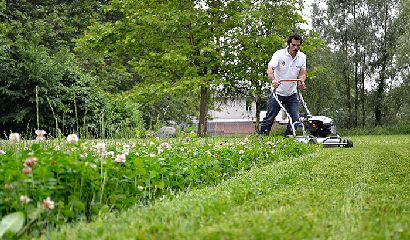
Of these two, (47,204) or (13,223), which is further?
(47,204)

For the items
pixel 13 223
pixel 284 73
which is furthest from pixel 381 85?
pixel 13 223

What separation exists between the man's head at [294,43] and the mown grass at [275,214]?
4.47 meters

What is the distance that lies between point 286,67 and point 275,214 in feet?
21.2

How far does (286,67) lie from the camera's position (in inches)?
341

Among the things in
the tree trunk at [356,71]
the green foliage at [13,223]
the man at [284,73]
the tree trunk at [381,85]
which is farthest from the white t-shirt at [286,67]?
the tree trunk at [381,85]

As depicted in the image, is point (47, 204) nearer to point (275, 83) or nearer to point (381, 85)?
point (275, 83)

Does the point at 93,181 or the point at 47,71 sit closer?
the point at 93,181

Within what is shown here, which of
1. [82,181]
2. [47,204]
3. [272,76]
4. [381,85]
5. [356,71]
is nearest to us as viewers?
[47,204]

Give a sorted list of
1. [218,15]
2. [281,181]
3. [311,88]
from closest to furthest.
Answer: [281,181] → [218,15] → [311,88]

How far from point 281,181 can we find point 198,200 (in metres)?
1.14

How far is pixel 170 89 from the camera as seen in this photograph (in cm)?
Result: 1659

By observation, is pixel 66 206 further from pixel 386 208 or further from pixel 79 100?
pixel 79 100

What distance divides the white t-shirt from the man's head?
0.14 meters

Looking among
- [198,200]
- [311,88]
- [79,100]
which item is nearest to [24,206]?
[198,200]
